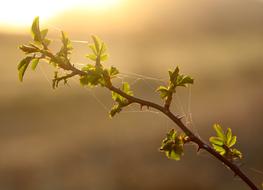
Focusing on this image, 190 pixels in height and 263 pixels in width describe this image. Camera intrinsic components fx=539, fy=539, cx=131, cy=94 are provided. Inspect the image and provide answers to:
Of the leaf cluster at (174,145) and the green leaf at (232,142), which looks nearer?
the leaf cluster at (174,145)

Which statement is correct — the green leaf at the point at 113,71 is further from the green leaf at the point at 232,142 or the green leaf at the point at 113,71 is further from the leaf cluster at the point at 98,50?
the green leaf at the point at 232,142

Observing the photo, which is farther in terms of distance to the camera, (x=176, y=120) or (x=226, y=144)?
(x=226, y=144)

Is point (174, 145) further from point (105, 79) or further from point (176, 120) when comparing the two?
point (105, 79)

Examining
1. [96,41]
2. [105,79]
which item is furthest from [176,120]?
[96,41]

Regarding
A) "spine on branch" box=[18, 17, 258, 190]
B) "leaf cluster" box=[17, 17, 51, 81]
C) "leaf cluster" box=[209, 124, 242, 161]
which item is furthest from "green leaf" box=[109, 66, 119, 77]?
"leaf cluster" box=[209, 124, 242, 161]

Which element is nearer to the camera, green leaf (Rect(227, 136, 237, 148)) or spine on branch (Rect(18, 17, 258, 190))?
spine on branch (Rect(18, 17, 258, 190))

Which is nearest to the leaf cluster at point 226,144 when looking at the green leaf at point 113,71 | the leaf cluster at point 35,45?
the green leaf at point 113,71

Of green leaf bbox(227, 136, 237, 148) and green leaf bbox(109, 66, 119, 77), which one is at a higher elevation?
green leaf bbox(109, 66, 119, 77)

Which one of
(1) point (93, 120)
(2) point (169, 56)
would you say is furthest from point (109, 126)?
(2) point (169, 56)

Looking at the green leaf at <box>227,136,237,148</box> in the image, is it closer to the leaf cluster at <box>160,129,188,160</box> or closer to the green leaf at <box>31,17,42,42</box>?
the leaf cluster at <box>160,129,188,160</box>

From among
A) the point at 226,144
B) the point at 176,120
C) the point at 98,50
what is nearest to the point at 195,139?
the point at 176,120

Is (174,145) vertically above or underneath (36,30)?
underneath

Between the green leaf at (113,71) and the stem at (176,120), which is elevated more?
the green leaf at (113,71)
